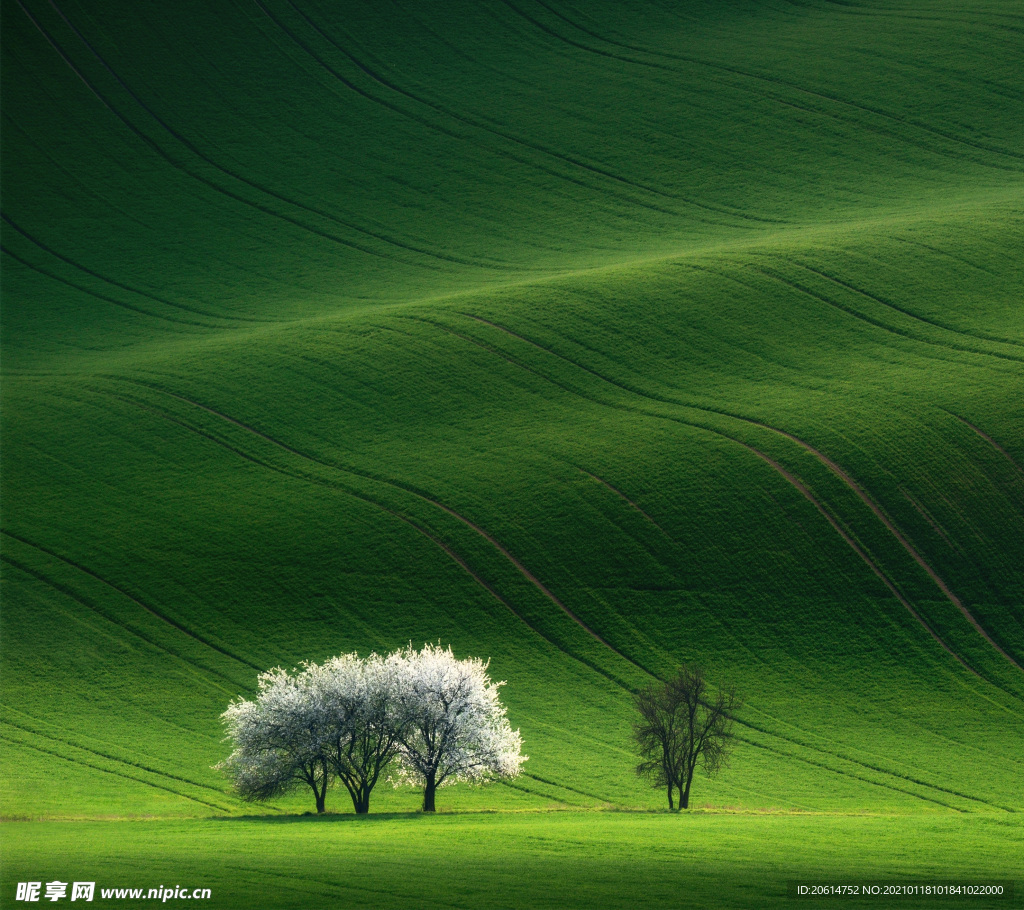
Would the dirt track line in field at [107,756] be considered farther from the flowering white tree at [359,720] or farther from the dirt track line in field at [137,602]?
the dirt track line in field at [137,602]

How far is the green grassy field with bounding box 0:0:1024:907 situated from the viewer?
40688 mm

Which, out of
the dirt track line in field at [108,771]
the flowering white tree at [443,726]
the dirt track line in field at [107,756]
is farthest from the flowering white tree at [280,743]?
the dirt track line in field at [107,756]

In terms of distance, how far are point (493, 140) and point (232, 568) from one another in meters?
56.4

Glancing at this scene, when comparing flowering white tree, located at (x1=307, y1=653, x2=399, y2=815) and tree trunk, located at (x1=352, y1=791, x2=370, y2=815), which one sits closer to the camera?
tree trunk, located at (x1=352, y1=791, x2=370, y2=815)

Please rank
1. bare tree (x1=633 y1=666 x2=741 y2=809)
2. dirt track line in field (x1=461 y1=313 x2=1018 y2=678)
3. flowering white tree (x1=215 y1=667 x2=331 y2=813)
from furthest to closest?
dirt track line in field (x1=461 y1=313 x2=1018 y2=678)
bare tree (x1=633 y1=666 x2=741 y2=809)
flowering white tree (x1=215 y1=667 x2=331 y2=813)

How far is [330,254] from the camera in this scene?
85.9m

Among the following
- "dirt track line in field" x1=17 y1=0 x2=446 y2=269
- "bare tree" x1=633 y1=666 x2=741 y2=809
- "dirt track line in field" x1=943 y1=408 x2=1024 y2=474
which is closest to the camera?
"bare tree" x1=633 y1=666 x2=741 y2=809

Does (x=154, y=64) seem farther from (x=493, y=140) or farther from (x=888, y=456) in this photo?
(x=888, y=456)

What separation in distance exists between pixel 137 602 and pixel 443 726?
64.2 ft

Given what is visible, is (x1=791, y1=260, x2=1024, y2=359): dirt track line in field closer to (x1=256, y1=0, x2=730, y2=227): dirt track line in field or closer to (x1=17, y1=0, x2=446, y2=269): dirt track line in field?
(x1=256, y1=0, x2=730, y2=227): dirt track line in field
